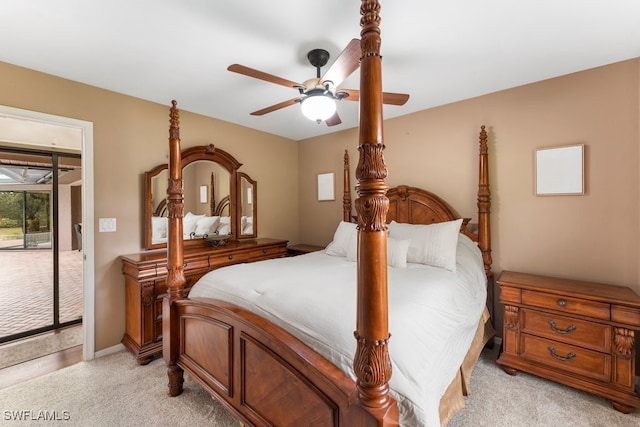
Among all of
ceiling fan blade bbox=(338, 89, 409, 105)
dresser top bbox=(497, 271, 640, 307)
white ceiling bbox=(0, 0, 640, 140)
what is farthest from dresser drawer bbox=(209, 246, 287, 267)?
dresser top bbox=(497, 271, 640, 307)

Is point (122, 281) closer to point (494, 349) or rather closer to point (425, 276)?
point (425, 276)

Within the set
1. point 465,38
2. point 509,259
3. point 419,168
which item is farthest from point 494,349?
point 465,38

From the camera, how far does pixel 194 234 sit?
3375mm

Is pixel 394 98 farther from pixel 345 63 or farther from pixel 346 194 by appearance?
pixel 346 194

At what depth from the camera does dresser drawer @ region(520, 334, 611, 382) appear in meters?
1.95

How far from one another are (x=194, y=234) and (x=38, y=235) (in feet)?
6.79

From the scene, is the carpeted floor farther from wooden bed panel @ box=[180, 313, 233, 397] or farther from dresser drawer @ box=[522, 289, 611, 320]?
dresser drawer @ box=[522, 289, 611, 320]

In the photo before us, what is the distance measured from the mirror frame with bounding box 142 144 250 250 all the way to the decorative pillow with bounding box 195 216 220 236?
0.41 feet

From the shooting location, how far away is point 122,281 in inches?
109

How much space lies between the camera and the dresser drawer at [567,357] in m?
1.95

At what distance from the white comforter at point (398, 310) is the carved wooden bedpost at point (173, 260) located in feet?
0.57

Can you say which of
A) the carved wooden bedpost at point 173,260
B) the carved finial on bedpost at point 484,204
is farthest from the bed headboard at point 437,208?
the carved wooden bedpost at point 173,260

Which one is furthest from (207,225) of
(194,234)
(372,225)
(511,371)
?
(511,371)

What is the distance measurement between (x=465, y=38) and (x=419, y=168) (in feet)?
5.14
